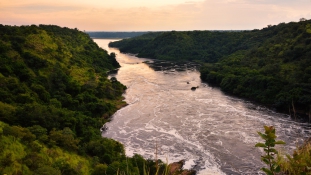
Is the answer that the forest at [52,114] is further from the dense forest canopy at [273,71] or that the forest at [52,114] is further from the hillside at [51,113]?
A: the dense forest canopy at [273,71]

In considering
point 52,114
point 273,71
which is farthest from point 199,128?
point 273,71

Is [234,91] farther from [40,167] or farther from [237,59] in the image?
[40,167]

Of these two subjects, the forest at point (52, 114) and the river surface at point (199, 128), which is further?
the river surface at point (199, 128)

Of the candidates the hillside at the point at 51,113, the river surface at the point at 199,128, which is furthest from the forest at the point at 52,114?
the river surface at the point at 199,128

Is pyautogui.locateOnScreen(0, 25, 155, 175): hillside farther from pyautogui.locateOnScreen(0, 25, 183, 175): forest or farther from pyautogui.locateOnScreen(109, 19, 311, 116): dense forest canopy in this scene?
pyautogui.locateOnScreen(109, 19, 311, 116): dense forest canopy

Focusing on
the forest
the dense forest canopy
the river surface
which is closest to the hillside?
the forest

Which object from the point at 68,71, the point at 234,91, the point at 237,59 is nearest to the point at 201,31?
the point at 237,59

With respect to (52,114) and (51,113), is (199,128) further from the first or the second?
(51,113)
